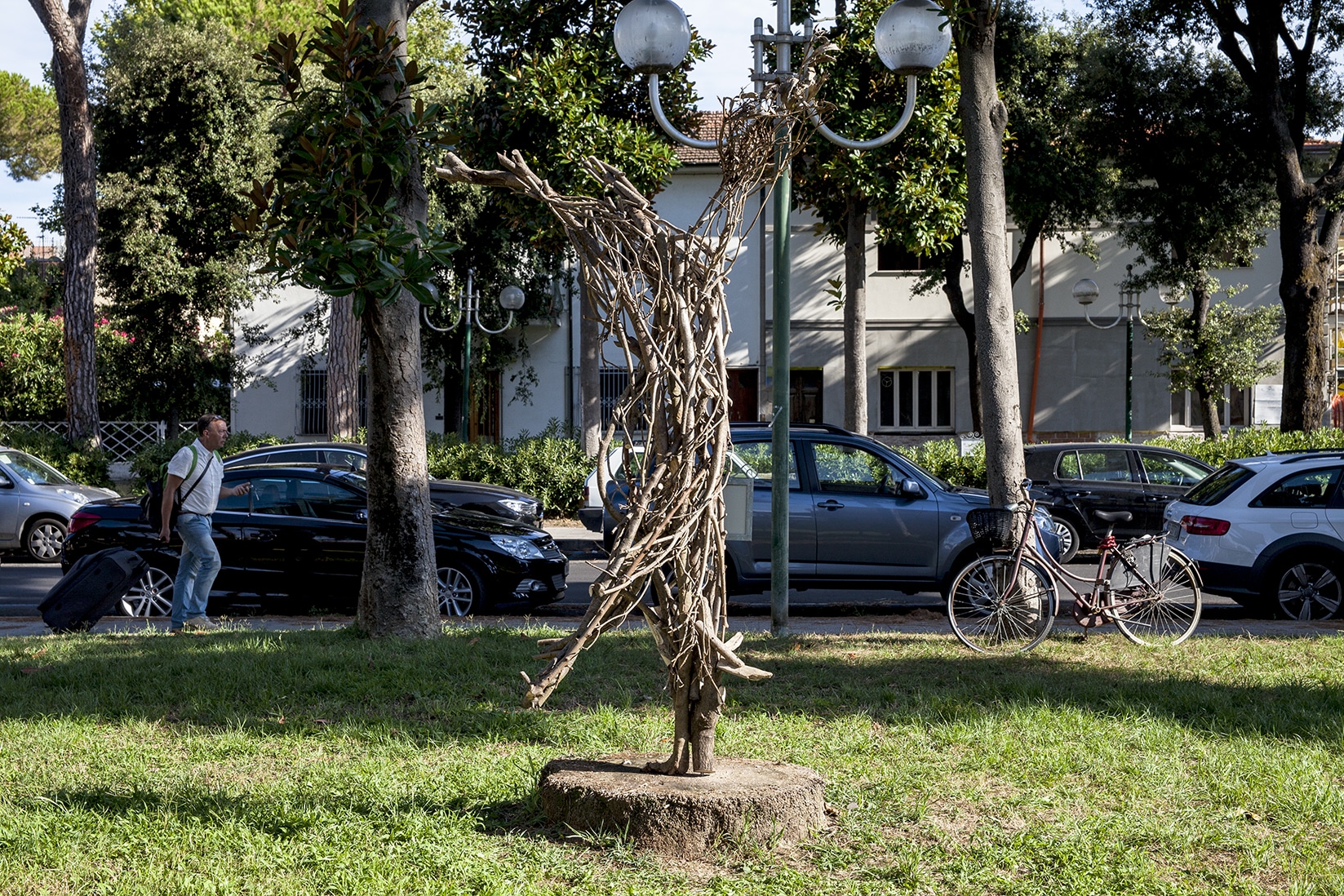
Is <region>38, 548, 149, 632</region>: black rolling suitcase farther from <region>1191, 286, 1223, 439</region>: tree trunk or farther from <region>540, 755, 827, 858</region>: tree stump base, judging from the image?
<region>1191, 286, 1223, 439</region>: tree trunk

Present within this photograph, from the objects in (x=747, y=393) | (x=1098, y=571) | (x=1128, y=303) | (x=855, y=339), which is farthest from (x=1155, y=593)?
(x=747, y=393)

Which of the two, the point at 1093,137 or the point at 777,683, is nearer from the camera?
the point at 777,683

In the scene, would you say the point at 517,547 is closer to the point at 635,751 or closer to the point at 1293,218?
the point at 635,751

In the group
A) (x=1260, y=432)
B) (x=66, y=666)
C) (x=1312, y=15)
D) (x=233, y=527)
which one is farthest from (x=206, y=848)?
(x=1312, y=15)

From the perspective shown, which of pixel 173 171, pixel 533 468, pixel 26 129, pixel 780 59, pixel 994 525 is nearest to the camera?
pixel 994 525

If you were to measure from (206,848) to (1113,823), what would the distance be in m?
3.41

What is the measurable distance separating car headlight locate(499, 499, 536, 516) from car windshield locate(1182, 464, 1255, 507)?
7452 millimetres

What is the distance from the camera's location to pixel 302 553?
37.5 feet

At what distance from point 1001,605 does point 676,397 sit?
5209 mm

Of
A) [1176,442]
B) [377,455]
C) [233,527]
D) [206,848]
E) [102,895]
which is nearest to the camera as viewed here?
[102,895]

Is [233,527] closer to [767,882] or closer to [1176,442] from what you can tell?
[767,882]

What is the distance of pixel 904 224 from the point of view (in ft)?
56.1

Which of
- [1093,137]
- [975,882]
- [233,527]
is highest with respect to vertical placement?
[1093,137]

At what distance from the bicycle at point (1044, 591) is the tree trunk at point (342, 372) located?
16539 millimetres
